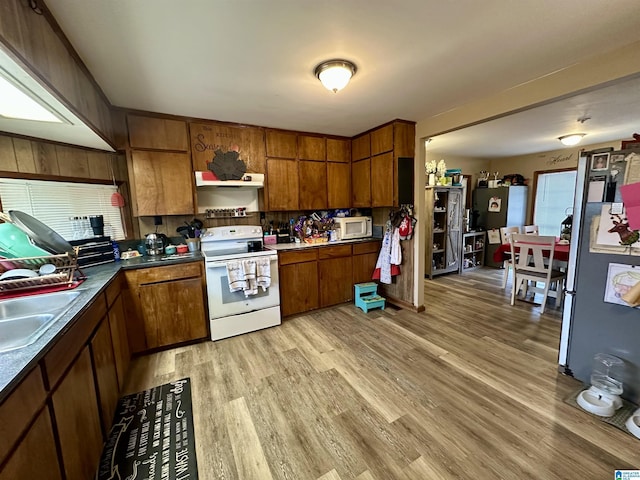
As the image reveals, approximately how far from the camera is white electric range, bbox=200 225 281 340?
106 inches

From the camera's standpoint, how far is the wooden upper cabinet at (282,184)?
329cm

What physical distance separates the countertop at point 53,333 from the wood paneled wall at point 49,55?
1.08 meters

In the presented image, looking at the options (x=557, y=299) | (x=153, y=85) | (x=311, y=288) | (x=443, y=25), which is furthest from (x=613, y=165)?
(x=153, y=85)

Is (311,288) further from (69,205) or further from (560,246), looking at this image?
(560,246)

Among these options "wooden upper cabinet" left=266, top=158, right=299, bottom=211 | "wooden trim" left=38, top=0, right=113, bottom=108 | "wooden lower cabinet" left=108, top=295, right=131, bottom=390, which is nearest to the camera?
"wooden trim" left=38, top=0, right=113, bottom=108

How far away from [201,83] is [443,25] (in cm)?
176

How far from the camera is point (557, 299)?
348 centimetres

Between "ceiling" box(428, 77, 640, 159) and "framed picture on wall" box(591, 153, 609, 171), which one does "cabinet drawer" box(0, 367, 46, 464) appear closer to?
"framed picture on wall" box(591, 153, 609, 171)

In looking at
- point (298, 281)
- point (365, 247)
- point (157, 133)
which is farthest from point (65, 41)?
point (365, 247)

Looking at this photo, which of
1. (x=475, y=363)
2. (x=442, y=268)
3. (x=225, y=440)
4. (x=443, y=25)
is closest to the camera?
(x=443, y=25)

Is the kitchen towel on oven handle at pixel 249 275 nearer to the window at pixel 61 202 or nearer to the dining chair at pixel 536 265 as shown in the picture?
the window at pixel 61 202

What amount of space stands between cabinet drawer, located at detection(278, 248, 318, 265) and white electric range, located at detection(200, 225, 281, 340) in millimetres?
133

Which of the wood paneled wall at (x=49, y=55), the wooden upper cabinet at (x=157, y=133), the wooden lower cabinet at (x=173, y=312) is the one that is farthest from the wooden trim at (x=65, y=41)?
the wooden lower cabinet at (x=173, y=312)

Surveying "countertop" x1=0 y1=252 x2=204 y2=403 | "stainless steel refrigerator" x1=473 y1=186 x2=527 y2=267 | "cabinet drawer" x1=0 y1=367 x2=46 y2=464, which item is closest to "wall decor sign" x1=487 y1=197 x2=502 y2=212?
"stainless steel refrigerator" x1=473 y1=186 x2=527 y2=267
